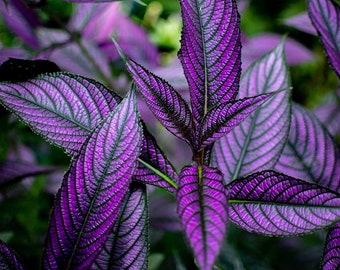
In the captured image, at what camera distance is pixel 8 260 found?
59 centimetres

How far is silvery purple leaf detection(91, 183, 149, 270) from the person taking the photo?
0.62 meters

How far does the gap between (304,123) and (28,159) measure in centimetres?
76

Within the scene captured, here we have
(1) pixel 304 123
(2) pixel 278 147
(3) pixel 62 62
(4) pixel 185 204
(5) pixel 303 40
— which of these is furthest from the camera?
(5) pixel 303 40

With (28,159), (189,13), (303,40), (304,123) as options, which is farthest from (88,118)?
(303,40)

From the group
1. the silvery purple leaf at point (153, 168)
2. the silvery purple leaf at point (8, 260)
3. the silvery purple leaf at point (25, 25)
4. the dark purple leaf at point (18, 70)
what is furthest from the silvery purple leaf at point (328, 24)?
the silvery purple leaf at point (25, 25)

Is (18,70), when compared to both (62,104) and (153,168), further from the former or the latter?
(153,168)

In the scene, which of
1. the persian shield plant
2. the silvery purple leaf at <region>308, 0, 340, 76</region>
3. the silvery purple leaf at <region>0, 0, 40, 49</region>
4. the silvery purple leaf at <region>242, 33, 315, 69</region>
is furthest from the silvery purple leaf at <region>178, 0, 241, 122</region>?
the silvery purple leaf at <region>242, 33, 315, 69</region>

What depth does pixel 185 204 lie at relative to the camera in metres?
0.52

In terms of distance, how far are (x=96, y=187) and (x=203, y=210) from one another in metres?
0.14

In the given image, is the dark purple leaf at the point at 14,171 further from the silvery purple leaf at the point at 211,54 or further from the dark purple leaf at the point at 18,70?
the silvery purple leaf at the point at 211,54

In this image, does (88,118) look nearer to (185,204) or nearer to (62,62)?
(185,204)

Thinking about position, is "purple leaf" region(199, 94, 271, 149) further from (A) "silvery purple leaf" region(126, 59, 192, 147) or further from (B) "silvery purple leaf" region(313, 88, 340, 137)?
(B) "silvery purple leaf" region(313, 88, 340, 137)

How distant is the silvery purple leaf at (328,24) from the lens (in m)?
0.77

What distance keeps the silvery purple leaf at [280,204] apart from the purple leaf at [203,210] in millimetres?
66
